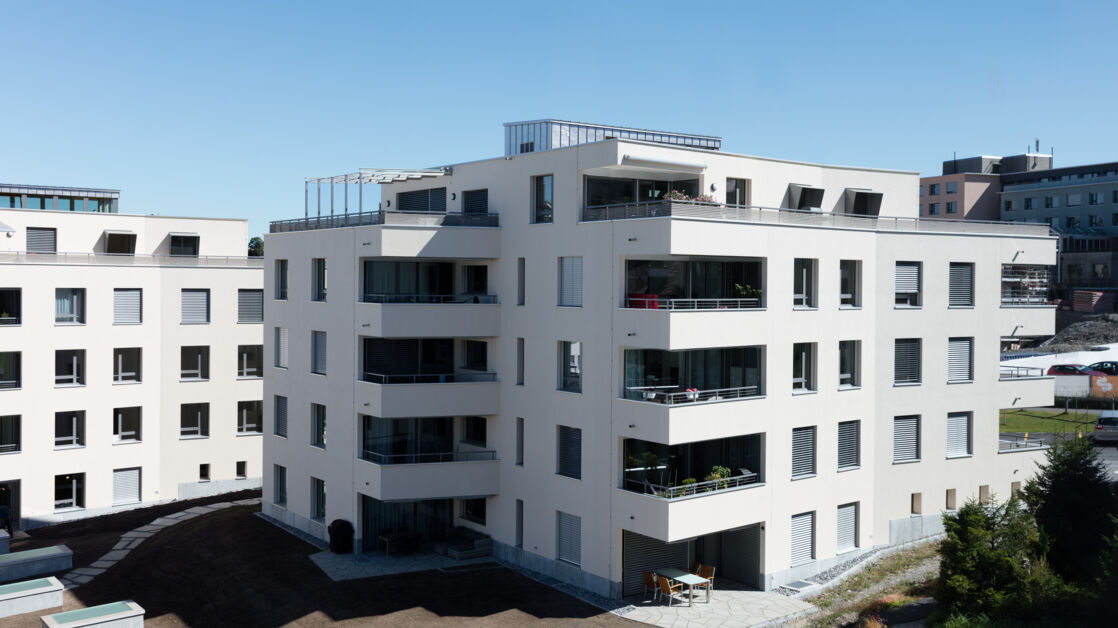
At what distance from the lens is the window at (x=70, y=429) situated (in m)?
41.7

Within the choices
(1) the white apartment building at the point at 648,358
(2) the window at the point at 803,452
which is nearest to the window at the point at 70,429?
(1) the white apartment building at the point at 648,358

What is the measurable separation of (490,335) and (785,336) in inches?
376

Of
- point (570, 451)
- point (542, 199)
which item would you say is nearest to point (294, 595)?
point (570, 451)

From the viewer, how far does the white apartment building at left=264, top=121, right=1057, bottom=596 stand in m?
28.4

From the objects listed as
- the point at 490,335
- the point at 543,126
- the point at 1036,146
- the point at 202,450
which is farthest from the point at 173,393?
the point at 1036,146

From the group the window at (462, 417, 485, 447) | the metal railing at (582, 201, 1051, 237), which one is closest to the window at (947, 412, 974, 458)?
the metal railing at (582, 201, 1051, 237)

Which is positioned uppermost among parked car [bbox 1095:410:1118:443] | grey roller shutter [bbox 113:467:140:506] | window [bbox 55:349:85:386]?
window [bbox 55:349:85:386]

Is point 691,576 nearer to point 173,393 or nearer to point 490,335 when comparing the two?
point 490,335

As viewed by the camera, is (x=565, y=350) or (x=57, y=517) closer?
(x=565, y=350)

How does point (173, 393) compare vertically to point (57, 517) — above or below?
→ above

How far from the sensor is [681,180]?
3055 cm

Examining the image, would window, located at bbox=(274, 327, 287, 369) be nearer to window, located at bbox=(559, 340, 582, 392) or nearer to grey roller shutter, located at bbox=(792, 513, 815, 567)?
window, located at bbox=(559, 340, 582, 392)

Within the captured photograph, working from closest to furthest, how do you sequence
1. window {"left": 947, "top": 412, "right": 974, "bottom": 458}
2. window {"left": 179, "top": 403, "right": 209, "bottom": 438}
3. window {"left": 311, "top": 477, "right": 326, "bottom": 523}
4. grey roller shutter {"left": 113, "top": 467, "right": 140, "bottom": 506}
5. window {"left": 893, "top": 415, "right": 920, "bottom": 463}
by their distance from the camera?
window {"left": 893, "top": 415, "right": 920, "bottom": 463} < window {"left": 947, "top": 412, "right": 974, "bottom": 458} < window {"left": 311, "top": 477, "right": 326, "bottom": 523} < grey roller shutter {"left": 113, "top": 467, "right": 140, "bottom": 506} < window {"left": 179, "top": 403, "right": 209, "bottom": 438}

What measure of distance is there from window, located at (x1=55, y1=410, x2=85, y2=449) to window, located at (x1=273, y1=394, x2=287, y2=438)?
9.88m
